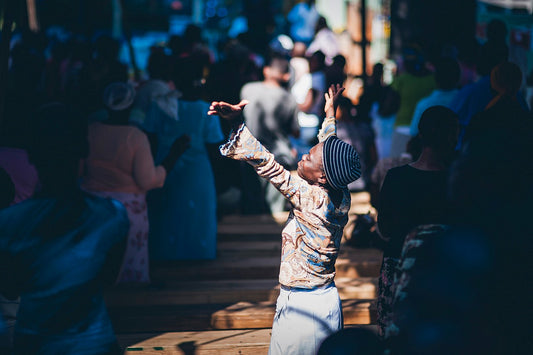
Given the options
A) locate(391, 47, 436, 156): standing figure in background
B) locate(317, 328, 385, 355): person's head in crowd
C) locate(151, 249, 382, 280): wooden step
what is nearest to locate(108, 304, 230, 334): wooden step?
locate(151, 249, 382, 280): wooden step

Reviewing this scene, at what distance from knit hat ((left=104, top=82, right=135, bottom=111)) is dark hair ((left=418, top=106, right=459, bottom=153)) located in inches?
100

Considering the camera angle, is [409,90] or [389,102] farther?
[389,102]

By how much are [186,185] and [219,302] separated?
124cm

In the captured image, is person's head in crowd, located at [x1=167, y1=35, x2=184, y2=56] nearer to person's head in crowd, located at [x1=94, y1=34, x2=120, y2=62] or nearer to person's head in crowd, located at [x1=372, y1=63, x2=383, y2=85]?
person's head in crowd, located at [x1=94, y1=34, x2=120, y2=62]

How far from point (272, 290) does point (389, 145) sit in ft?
14.4

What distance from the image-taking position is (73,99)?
5715 mm

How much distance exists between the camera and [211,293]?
5.16 meters

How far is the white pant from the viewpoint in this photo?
10.5 feet

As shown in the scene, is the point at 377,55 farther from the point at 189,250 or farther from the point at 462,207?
the point at 462,207

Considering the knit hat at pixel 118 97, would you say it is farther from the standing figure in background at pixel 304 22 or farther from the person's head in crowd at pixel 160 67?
the standing figure in background at pixel 304 22

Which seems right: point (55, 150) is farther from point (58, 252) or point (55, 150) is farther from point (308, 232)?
point (308, 232)

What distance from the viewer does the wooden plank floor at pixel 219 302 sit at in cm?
448

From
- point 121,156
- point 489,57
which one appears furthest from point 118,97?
point 489,57

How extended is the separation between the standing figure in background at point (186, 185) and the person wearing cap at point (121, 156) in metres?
Answer: 0.80
